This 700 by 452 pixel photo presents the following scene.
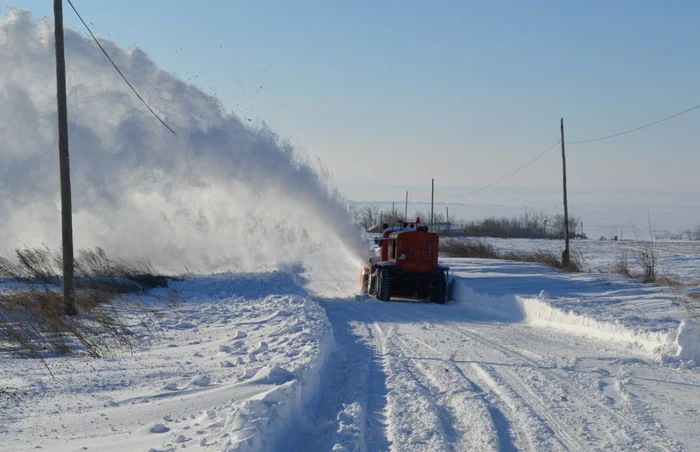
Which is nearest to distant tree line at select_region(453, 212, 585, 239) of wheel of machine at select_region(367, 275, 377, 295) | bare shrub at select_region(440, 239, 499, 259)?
bare shrub at select_region(440, 239, 499, 259)

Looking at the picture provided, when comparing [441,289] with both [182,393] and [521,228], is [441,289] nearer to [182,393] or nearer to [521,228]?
[182,393]

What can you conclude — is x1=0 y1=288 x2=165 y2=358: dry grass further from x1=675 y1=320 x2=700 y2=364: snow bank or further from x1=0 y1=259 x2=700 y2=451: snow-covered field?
x1=675 y1=320 x2=700 y2=364: snow bank

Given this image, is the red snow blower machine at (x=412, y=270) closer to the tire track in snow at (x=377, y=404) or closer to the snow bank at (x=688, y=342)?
the tire track in snow at (x=377, y=404)

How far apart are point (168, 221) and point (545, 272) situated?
15.0 m

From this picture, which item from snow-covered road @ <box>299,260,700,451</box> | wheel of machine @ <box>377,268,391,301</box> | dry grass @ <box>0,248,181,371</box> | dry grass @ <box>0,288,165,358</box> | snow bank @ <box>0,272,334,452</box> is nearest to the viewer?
snow bank @ <box>0,272,334,452</box>

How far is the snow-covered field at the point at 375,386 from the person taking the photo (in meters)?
6.83

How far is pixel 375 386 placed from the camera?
947 cm

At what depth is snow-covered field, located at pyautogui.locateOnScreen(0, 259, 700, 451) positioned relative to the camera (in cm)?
683

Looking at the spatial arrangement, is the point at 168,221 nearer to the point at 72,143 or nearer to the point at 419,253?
the point at 72,143

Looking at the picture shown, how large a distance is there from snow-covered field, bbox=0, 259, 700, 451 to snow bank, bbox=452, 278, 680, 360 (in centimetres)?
6

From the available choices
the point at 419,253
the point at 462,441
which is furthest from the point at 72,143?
the point at 462,441

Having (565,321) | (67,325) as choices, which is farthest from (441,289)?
(67,325)

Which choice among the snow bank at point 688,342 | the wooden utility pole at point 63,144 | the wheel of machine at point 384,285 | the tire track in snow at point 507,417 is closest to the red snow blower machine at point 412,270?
the wheel of machine at point 384,285

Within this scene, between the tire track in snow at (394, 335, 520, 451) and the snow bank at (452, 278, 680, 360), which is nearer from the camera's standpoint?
the tire track in snow at (394, 335, 520, 451)
